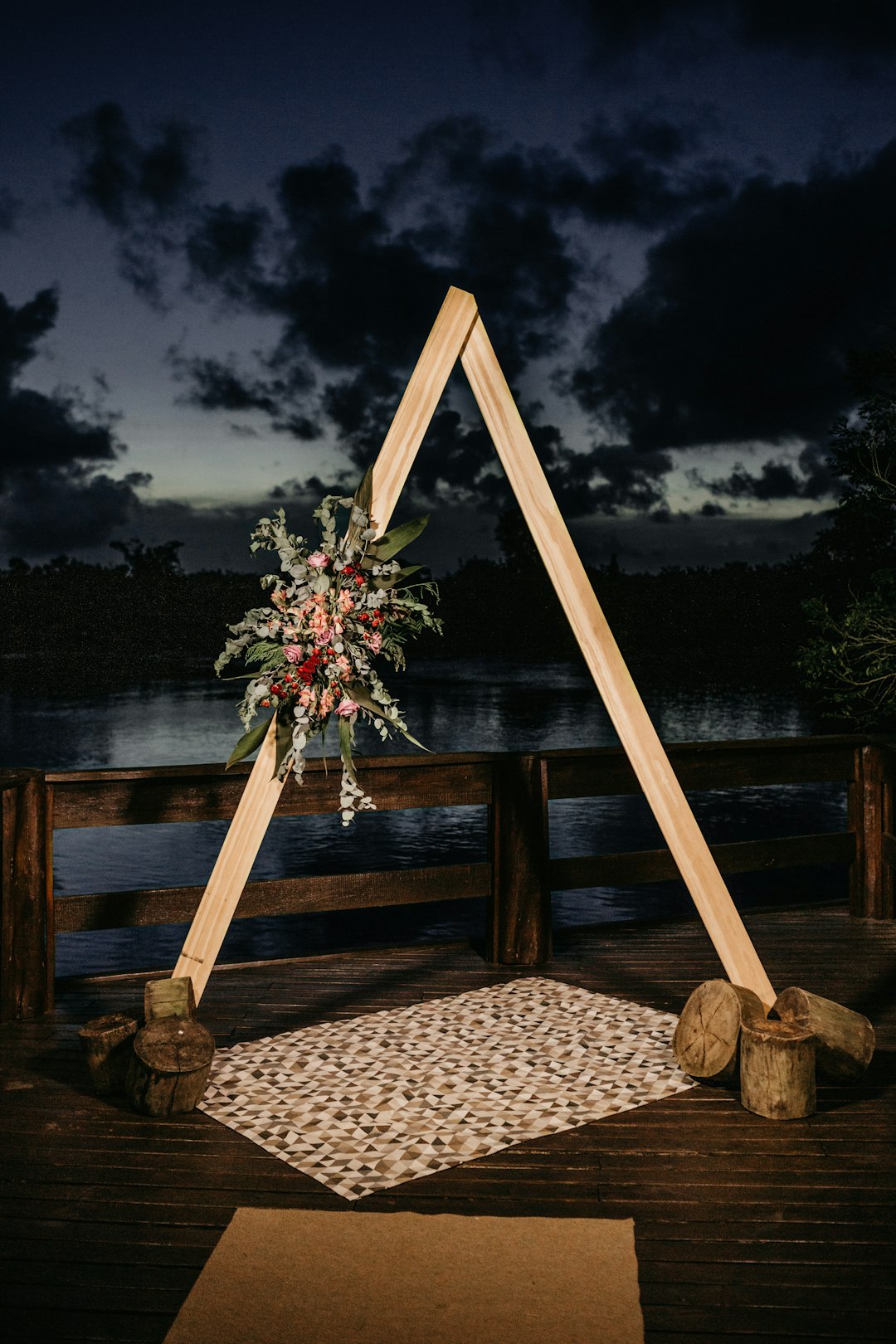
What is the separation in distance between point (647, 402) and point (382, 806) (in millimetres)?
24630

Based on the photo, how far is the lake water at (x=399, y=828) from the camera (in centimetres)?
1015

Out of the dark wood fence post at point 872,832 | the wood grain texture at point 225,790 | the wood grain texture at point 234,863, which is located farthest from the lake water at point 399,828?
the wood grain texture at point 234,863

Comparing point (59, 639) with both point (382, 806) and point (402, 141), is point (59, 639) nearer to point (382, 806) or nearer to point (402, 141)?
point (402, 141)

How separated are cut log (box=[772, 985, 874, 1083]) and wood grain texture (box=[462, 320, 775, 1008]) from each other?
4.9 inches

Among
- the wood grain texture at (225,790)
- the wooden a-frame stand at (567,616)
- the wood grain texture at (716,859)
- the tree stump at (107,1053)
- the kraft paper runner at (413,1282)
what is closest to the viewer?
the kraft paper runner at (413,1282)

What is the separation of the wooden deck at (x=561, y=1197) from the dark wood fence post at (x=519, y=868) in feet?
3.59

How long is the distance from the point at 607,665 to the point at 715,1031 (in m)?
1.08

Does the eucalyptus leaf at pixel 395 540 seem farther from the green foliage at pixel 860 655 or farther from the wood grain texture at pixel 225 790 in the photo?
the green foliage at pixel 860 655

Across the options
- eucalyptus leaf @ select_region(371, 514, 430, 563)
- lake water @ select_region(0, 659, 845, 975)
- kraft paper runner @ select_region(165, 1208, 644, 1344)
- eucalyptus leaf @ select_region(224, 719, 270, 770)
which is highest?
eucalyptus leaf @ select_region(371, 514, 430, 563)

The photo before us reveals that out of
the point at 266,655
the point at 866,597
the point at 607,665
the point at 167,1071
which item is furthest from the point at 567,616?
the point at 866,597

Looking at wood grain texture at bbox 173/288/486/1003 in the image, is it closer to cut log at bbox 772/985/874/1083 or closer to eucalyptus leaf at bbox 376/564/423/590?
eucalyptus leaf at bbox 376/564/423/590

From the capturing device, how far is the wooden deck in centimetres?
191

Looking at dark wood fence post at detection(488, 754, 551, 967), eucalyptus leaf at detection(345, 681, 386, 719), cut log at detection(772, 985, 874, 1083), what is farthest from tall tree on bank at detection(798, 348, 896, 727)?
eucalyptus leaf at detection(345, 681, 386, 719)

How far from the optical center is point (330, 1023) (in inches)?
140
